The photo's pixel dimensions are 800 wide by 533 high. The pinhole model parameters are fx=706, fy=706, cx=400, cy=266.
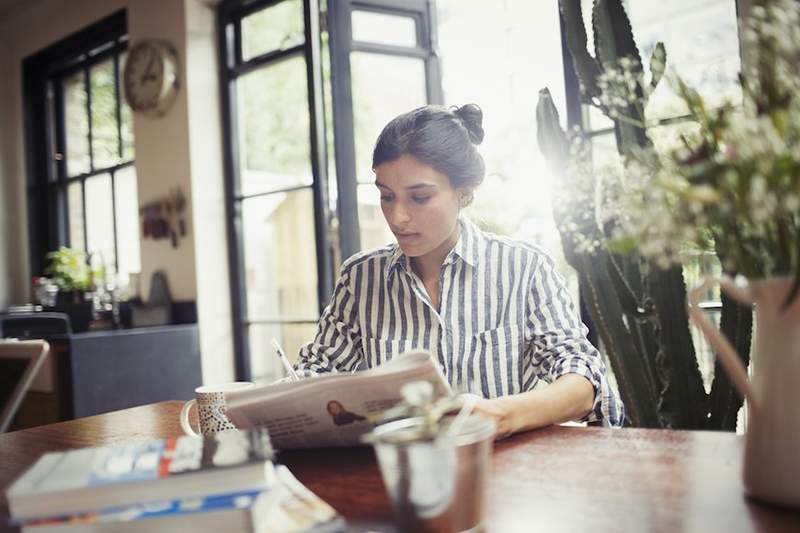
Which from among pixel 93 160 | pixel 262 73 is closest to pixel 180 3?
pixel 262 73

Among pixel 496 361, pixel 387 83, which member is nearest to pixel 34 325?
pixel 387 83

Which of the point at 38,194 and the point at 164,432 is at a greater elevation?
the point at 38,194

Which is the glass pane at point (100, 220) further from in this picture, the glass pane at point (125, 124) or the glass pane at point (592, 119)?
the glass pane at point (592, 119)

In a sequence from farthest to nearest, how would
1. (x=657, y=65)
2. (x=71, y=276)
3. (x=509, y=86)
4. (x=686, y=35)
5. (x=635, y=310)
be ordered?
(x=71, y=276), (x=509, y=86), (x=686, y=35), (x=635, y=310), (x=657, y=65)

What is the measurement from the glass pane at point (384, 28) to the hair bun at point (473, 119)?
1.55 m

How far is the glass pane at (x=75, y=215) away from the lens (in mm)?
4883

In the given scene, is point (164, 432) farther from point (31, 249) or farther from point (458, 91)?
point (31, 249)

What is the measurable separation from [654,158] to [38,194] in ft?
17.2

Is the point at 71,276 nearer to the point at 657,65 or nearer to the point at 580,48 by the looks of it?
the point at 580,48

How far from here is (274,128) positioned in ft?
12.6

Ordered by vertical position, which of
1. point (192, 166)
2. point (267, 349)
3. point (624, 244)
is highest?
point (192, 166)

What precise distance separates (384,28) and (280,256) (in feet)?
4.46

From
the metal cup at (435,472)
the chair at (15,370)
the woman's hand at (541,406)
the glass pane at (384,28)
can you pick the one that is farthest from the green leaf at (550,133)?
the glass pane at (384,28)

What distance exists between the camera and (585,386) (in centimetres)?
128
